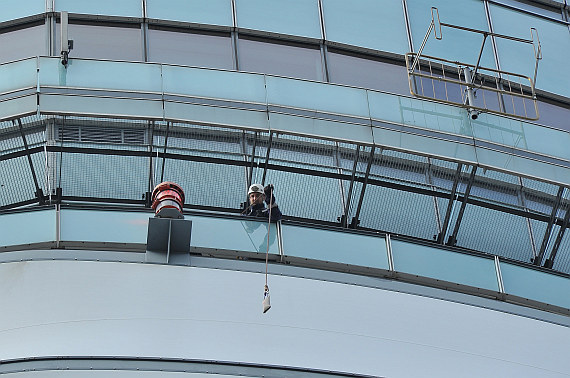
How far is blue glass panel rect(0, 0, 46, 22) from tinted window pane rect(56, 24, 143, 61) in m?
0.60

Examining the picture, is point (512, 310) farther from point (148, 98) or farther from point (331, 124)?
point (148, 98)

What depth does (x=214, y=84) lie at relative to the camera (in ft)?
71.6

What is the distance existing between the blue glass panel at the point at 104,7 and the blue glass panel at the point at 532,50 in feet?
27.1

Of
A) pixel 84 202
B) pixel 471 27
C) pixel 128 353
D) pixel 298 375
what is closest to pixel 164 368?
pixel 128 353

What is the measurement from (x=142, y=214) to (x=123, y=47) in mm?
5775

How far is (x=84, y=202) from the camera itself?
68.8 ft

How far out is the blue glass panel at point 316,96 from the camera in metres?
21.8

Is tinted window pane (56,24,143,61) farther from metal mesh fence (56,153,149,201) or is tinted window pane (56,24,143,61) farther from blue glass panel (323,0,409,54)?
blue glass panel (323,0,409,54)

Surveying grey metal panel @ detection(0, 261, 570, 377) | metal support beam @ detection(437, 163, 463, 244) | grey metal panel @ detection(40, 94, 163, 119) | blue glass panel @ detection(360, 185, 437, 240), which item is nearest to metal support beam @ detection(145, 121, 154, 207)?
grey metal panel @ detection(40, 94, 163, 119)

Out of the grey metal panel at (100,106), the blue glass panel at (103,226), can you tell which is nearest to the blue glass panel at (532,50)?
the grey metal panel at (100,106)

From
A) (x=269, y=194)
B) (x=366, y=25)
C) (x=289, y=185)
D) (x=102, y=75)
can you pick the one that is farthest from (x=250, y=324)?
(x=366, y=25)

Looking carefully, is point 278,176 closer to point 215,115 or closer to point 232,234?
point 215,115

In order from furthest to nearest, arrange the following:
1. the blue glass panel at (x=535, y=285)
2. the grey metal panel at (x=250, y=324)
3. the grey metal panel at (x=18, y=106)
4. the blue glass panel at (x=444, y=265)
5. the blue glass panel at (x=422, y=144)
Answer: the blue glass panel at (x=422, y=144) → the blue glass panel at (x=535, y=285) → the grey metal panel at (x=18, y=106) → the blue glass panel at (x=444, y=265) → the grey metal panel at (x=250, y=324)

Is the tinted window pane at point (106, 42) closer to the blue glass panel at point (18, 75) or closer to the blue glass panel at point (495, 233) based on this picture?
the blue glass panel at point (18, 75)
